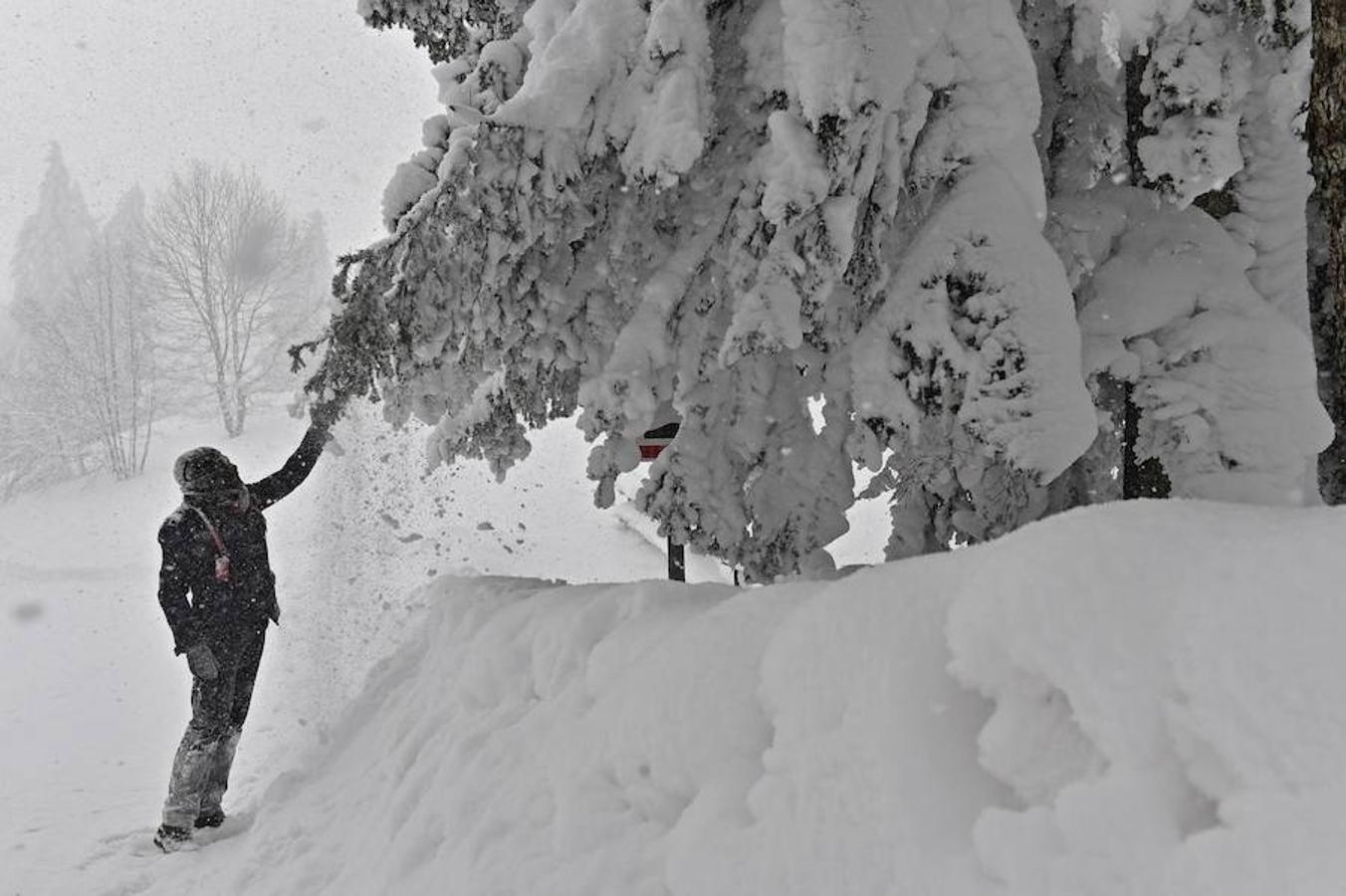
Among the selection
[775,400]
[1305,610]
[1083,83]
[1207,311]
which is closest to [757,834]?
[1305,610]

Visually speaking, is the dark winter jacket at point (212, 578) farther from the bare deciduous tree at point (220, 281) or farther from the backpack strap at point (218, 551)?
the bare deciduous tree at point (220, 281)

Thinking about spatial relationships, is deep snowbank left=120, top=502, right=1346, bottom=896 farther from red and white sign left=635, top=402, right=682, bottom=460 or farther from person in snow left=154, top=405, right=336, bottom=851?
red and white sign left=635, top=402, right=682, bottom=460

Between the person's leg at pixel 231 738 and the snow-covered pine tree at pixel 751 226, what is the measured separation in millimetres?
2088

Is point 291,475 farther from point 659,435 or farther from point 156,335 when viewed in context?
point 156,335

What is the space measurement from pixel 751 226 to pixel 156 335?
136 feet

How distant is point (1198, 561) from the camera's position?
162 cm

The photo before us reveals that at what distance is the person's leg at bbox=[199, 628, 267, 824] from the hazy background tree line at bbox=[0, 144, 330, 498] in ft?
111

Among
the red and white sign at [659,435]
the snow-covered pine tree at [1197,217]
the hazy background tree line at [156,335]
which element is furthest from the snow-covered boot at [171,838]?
the hazy background tree line at [156,335]

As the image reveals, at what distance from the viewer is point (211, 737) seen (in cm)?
515

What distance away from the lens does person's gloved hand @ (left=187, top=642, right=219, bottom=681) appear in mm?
5145

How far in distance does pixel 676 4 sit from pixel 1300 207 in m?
3.62

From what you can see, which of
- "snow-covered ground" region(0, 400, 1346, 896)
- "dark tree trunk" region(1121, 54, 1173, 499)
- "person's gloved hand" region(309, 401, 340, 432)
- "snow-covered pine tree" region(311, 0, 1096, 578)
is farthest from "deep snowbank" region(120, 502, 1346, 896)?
"dark tree trunk" region(1121, 54, 1173, 499)

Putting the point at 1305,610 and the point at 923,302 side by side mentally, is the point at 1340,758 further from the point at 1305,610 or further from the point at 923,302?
the point at 923,302

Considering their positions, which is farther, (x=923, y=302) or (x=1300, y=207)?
(x=1300, y=207)
